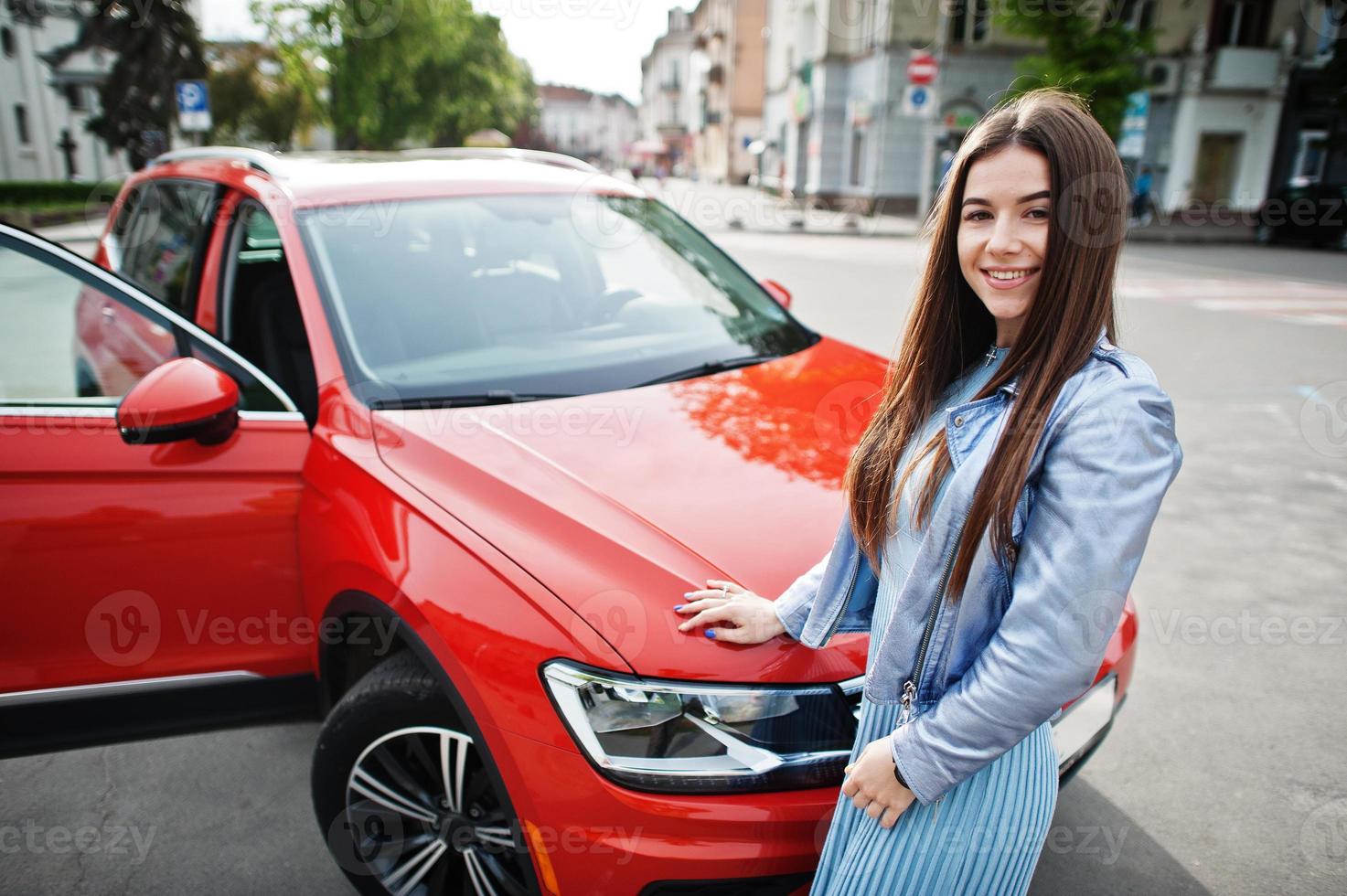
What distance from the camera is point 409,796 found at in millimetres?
1958

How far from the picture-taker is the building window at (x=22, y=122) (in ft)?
113

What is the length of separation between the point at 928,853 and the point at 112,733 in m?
2.08

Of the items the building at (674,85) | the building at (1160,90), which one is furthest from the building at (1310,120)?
the building at (674,85)

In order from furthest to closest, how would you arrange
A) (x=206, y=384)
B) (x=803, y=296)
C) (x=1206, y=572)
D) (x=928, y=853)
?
(x=803, y=296)
(x=1206, y=572)
(x=206, y=384)
(x=928, y=853)

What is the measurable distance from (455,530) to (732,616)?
0.61 metres

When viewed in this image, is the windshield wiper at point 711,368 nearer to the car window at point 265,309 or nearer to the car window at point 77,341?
the car window at point 265,309

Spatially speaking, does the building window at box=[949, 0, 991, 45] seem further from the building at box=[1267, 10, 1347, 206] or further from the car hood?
the car hood

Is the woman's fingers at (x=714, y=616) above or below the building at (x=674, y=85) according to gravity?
below

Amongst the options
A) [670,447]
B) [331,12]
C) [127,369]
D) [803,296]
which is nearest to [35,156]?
[331,12]

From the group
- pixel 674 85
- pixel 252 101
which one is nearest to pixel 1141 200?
pixel 252 101

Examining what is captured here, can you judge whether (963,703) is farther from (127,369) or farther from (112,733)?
(127,369)

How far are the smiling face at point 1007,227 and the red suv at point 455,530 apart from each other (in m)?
0.74

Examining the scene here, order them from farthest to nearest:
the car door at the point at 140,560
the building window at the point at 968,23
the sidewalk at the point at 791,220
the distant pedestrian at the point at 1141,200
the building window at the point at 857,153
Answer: the building window at the point at 857,153
the building window at the point at 968,23
the distant pedestrian at the point at 1141,200
the sidewalk at the point at 791,220
the car door at the point at 140,560

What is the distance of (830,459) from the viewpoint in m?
2.24
